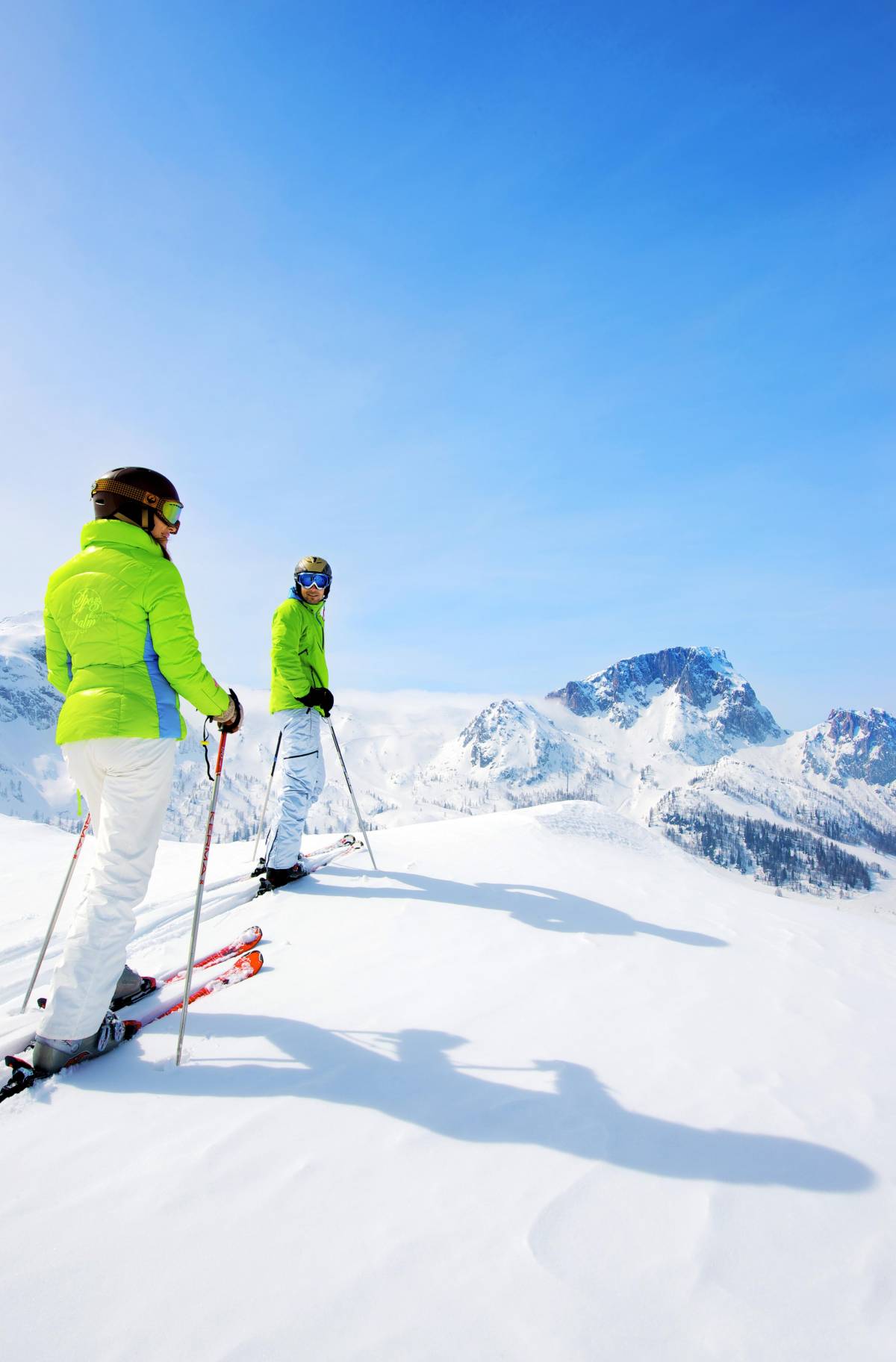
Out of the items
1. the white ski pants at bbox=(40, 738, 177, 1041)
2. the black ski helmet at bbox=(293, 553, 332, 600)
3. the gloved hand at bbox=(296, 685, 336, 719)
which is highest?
the black ski helmet at bbox=(293, 553, 332, 600)

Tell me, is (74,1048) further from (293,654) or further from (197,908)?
(293,654)

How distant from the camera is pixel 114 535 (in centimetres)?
396

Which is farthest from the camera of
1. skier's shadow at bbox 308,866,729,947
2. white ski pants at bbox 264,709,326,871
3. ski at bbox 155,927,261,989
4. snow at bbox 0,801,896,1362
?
white ski pants at bbox 264,709,326,871

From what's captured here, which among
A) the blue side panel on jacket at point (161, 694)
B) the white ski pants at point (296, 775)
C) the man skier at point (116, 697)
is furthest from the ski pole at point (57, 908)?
the white ski pants at point (296, 775)

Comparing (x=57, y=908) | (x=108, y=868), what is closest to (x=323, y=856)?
(x=57, y=908)

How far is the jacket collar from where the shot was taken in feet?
13.0

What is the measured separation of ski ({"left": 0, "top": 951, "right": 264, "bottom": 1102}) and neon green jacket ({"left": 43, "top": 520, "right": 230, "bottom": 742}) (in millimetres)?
1847

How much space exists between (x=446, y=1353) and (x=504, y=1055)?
186 centimetres

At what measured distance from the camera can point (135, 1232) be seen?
227 cm

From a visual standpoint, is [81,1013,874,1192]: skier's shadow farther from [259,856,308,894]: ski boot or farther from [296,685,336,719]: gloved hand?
[296,685,336,719]: gloved hand

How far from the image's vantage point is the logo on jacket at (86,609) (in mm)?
3871

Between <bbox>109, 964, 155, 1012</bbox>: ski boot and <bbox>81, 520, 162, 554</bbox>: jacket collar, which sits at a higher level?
<bbox>81, 520, 162, 554</bbox>: jacket collar

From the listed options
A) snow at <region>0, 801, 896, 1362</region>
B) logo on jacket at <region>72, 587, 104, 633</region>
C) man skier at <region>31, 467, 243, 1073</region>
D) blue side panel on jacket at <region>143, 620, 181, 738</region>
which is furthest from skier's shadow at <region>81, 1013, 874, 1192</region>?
logo on jacket at <region>72, 587, 104, 633</region>

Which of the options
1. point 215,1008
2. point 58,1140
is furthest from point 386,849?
point 58,1140
